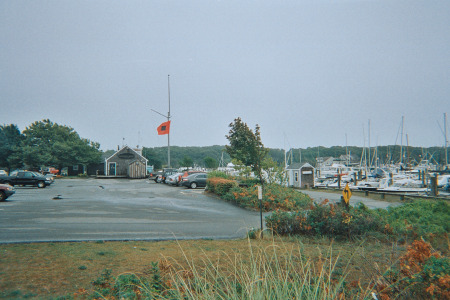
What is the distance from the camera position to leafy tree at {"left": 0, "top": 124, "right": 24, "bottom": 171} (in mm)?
66312

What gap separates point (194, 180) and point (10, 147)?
59.3 m

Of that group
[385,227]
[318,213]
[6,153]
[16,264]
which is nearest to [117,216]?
[16,264]

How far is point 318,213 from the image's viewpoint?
32.6 ft

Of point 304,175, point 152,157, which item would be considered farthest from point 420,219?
point 152,157

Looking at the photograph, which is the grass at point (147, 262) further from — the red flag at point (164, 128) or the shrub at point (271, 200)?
the red flag at point (164, 128)

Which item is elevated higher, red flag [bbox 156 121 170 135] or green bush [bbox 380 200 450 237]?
red flag [bbox 156 121 170 135]

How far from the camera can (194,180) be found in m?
31.2

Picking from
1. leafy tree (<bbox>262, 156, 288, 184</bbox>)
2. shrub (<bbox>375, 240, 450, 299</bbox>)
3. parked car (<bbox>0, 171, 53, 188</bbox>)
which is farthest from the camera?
parked car (<bbox>0, 171, 53, 188</bbox>)

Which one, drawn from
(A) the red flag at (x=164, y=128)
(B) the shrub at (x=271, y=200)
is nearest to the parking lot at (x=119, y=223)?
(B) the shrub at (x=271, y=200)

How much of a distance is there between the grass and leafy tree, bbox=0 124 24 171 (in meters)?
68.4

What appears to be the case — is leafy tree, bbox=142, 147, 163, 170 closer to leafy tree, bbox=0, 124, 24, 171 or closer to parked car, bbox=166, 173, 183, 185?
leafy tree, bbox=0, 124, 24, 171

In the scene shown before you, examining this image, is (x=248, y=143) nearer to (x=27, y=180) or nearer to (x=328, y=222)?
(x=328, y=222)

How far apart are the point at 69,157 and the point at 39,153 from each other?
6.62 meters

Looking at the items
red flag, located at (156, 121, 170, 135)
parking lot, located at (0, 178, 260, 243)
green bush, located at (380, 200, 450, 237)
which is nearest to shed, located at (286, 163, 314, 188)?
red flag, located at (156, 121, 170, 135)
